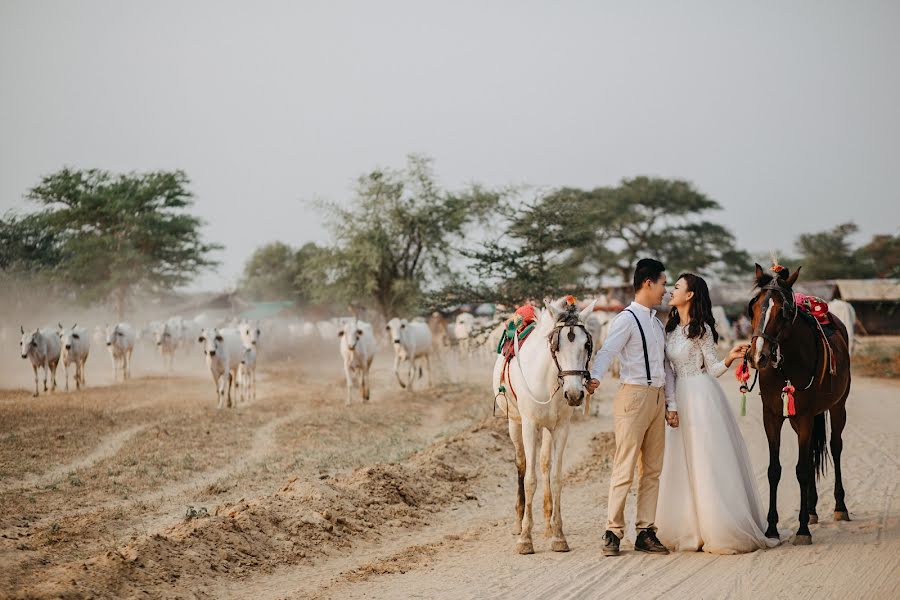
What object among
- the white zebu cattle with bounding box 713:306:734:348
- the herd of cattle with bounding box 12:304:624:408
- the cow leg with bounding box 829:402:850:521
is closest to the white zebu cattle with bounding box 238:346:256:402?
the herd of cattle with bounding box 12:304:624:408

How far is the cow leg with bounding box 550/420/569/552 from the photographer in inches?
282

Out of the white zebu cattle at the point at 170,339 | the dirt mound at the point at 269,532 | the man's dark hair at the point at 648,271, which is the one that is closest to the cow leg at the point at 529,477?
the man's dark hair at the point at 648,271

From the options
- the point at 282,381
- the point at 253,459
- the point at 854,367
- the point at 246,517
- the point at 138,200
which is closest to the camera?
the point at 246,517

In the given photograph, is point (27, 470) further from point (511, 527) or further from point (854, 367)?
point (854, 367)

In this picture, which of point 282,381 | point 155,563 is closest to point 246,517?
point 155,563

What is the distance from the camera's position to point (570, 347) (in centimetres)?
676

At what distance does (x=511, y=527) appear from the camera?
336 inches

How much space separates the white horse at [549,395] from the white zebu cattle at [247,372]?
17333 millimetres

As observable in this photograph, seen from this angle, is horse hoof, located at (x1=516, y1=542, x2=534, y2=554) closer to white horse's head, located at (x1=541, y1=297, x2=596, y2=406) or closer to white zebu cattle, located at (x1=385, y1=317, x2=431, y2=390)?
white horse's head, located at (x1=541, y1=297, x2=596, y2=406)

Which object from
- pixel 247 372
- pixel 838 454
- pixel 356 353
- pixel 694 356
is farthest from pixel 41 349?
pixel 838 454

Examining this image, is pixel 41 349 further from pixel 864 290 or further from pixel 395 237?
pixel 864 290

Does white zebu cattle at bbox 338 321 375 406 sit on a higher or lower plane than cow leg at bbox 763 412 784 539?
higher

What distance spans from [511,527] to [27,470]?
743 cm

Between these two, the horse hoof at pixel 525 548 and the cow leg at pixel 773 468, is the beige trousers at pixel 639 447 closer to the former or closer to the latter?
the horse hoof at pixel 525 548
